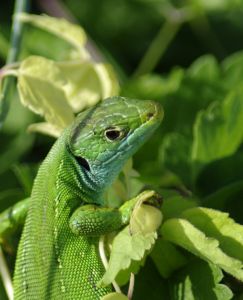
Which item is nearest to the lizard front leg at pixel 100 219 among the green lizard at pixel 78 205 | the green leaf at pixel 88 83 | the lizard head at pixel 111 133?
the green lizard at pixel 78 205

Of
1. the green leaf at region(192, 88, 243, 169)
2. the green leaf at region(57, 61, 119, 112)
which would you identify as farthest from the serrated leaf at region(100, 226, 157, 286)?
the green leaf at region(57, 61, 119, 112)

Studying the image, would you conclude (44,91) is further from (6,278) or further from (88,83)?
(6,278)

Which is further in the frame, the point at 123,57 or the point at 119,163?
the point at 123,57

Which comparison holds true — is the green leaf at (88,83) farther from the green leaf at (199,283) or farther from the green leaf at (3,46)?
the green leaf at (3,46)

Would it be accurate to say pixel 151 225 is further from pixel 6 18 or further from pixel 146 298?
pixel 6 18

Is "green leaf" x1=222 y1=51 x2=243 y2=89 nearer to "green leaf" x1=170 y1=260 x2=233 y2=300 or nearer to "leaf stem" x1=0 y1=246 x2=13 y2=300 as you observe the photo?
"green leaf" x1=170 y1=260 x2=233 y2=300

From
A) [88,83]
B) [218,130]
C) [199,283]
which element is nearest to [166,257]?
[199,283]

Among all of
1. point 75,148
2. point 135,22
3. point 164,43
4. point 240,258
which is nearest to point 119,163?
point 75,148
